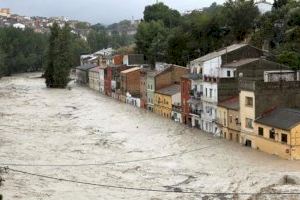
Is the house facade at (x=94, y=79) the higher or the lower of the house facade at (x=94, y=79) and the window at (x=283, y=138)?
the higher

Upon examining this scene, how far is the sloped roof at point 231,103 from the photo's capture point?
158ft

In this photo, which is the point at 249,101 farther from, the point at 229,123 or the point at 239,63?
the point at 239,63

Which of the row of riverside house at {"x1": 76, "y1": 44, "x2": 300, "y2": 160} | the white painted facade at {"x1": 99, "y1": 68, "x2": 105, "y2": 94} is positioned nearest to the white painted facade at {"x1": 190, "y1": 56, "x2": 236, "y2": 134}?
the row of riverside house at {"x1": 76, "y1": 44, "x2": 300, "y2": 160}

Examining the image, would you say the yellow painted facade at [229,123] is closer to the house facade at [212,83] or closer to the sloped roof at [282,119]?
the house facade at [212,83]

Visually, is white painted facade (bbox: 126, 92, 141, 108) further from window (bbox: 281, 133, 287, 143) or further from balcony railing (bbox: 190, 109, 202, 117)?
window (bbox: 281, 133, 287, 143)

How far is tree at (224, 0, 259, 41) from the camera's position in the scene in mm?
79125

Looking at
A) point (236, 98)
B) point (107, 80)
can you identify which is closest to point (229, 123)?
point (236, 98)

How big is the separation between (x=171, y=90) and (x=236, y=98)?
15888 millimetres

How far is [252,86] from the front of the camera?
146 feet

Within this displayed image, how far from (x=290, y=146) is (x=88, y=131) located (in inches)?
916

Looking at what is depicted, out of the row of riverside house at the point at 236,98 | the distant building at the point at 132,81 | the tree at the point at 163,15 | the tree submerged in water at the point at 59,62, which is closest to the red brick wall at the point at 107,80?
the distant building at the point at 132,81

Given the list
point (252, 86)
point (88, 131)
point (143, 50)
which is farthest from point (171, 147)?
point (143, 50)

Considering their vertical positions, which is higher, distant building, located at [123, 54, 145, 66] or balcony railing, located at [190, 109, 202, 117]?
distant building, located at [123, 54, 145, 66]

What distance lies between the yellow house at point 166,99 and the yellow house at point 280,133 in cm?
2002
